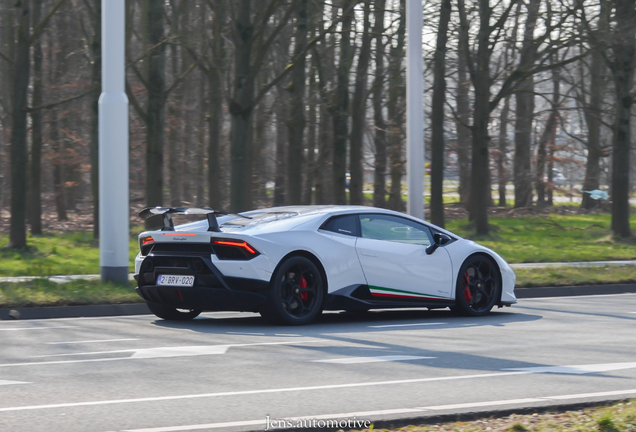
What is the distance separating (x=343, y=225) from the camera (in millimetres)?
10008

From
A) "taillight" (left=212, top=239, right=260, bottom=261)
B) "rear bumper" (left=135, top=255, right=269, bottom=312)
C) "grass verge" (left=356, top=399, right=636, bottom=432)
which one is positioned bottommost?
"grass verge" (left=356, top=399, right=636, bottom=432)

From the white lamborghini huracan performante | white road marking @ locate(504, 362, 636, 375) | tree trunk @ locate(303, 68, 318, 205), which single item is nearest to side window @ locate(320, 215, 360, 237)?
the white lamborghini huracan performante

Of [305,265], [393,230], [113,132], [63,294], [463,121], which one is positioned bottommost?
[63,294]

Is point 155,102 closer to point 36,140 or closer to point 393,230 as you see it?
point 36,140

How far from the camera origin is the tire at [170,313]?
33.6 ft

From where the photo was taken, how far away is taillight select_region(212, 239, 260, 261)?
9.10 metres

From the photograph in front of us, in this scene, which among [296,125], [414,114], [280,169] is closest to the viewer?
[414,114]

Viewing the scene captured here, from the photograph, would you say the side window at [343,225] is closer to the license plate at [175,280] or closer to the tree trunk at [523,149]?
the license plate at [175,280]

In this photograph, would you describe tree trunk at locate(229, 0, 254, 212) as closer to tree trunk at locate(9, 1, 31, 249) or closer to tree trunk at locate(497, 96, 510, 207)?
tree trunk at locate(9, 1, 31, 249)

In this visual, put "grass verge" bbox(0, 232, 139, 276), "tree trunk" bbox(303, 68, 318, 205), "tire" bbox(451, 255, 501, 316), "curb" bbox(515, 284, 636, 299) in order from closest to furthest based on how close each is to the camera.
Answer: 1. "tire" bbox(451, 255, 501, 316)
2. "curb" bbox(515, 284, 636, 299)
3. "grass verge" bbox(0, 232, 139, 276)
4. "tree trunk" bbox(303, 68, 318, 205)

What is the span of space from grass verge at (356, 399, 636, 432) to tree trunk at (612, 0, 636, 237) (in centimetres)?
1980

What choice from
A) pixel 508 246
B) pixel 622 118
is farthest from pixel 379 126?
pixel 622 118

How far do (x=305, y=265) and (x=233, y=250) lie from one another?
835mm

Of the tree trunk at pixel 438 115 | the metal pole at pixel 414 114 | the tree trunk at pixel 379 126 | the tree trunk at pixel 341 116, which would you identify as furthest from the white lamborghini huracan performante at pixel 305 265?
the tree trunk at pixel 379 126
